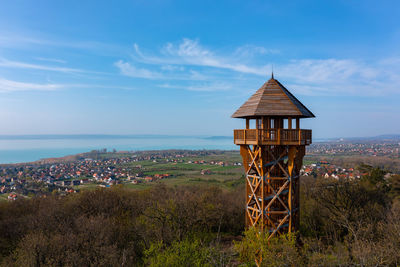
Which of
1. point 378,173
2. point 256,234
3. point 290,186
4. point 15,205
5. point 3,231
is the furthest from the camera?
point 378,173

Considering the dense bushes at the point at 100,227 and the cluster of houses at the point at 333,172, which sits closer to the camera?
the dense bushes at the point at 100,227

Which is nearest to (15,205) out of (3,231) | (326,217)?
(3,231)

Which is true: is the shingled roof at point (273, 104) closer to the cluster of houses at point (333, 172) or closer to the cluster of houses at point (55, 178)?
the cluster of houses at point (55, 178)

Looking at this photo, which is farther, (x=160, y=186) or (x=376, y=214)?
(x=160, y=186)

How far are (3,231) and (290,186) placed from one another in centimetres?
1914

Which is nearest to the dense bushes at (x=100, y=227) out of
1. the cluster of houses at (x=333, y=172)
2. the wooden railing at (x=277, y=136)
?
the wooden railing at (x=277, y=136)

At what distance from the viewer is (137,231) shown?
1527 centimetres

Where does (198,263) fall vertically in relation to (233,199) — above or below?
above

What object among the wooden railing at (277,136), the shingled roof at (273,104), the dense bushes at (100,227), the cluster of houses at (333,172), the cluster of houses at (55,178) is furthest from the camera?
the cluster of houses at (55,178)

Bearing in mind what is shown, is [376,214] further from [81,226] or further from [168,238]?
[81,226]

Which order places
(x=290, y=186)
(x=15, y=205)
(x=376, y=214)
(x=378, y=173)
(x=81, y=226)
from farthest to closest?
(x=378, y=173) < (x=15, y=205) < (x=376, y=214) < (x=81, y=226) < (x=290, y=186)

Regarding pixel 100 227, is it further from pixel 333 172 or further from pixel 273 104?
pixel 333 172

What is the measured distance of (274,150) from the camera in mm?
13617

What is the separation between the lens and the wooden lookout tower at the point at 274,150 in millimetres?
12180
